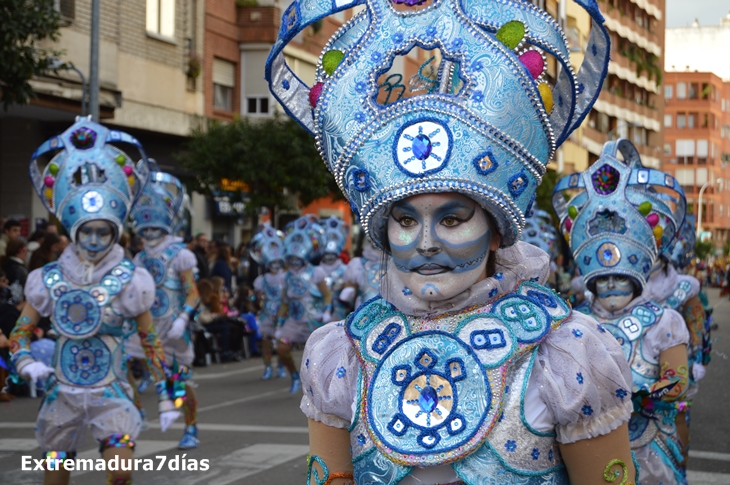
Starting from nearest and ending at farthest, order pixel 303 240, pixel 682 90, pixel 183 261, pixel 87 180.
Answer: pixel 87 180 < pixel 183 261 < pixel 303 240 < pixel 682 90

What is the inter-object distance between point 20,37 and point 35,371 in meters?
7.60

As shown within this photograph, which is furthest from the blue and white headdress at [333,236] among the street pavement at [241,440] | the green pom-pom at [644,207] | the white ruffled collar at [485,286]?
the white ruffled collar at [485,286]

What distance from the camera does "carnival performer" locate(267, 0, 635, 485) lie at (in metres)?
2.70

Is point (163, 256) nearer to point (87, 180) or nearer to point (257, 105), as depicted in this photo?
point (87, 180)

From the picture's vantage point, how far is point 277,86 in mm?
3098

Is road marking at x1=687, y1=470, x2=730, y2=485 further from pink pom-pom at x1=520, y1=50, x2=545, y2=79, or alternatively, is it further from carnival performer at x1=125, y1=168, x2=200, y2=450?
pink pom-pom at x1=520, y1=50, x2=545, y2=79

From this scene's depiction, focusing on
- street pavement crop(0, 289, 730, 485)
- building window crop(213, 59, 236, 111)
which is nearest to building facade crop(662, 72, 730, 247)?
building window crop(213, 59, 236, 111)

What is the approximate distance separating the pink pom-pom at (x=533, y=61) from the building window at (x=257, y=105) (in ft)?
89.6

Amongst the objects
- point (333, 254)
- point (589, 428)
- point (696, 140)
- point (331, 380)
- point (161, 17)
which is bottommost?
point (589, 428)

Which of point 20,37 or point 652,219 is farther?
point 20,37

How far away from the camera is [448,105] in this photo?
8.93ft

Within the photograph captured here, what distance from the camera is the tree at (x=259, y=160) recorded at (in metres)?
24.3

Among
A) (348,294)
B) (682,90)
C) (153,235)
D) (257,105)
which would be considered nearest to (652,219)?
(153,235)

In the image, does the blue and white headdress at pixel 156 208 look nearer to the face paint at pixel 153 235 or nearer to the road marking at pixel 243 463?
the face paint at pixel 153 235
